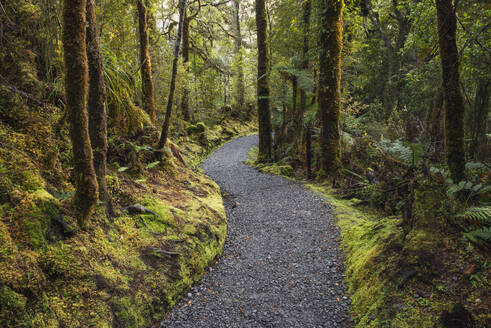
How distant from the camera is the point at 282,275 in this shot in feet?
12.6

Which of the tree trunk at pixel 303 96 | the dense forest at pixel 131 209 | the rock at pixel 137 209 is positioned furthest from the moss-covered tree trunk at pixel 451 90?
the tree trunk at pixel 303 96

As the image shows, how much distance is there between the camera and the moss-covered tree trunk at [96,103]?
2.98 m

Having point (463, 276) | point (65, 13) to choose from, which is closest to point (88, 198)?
point (65, 13)

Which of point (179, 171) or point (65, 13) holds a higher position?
point (65, 13)

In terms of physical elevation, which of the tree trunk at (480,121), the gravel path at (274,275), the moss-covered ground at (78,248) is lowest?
the gravel path at (274,275)

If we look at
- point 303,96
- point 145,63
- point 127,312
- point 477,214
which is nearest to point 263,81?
point 303,96

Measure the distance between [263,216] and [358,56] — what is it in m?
13.2

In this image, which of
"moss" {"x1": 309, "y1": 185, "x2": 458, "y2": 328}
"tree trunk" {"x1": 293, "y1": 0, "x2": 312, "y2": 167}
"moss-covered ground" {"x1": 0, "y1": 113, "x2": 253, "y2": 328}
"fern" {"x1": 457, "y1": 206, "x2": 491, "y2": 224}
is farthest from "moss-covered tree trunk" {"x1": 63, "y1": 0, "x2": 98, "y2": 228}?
"tree trunk" {"x1": 293, "y1": 0, "x2": 312, "y2": 167}

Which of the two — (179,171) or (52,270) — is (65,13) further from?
(179,171)

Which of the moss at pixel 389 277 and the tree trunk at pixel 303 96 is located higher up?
the tree trunk at pixel 303 96

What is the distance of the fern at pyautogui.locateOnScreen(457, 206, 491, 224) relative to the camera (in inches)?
101

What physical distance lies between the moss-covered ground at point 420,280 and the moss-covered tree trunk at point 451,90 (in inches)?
25.4

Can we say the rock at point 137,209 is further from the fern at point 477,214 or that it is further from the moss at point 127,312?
the fern at point 477,214

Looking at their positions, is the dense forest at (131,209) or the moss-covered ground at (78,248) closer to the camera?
the moss-covered ground at (78,248)
